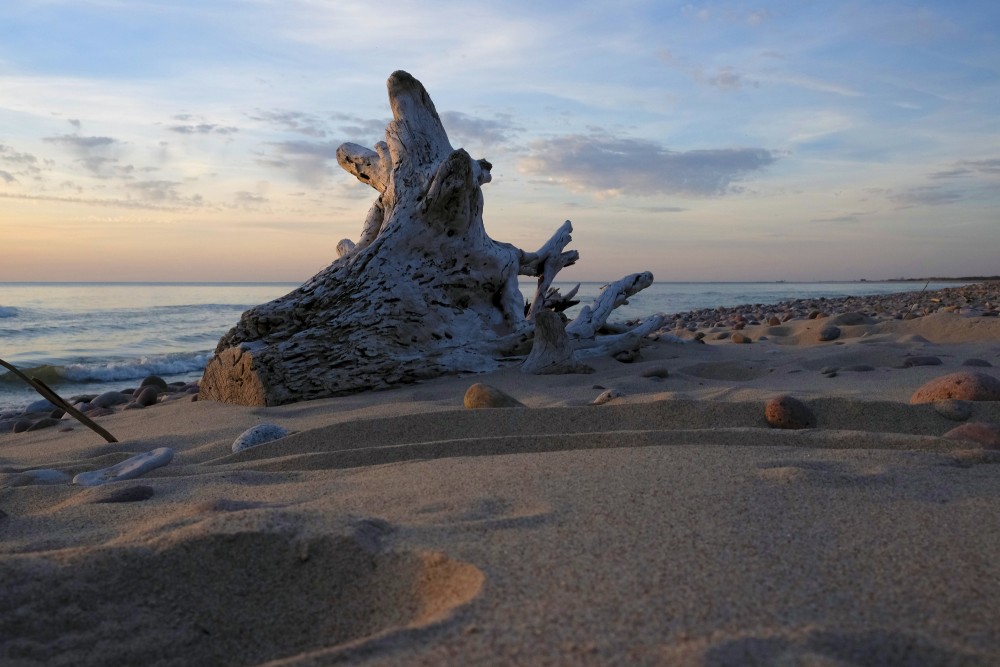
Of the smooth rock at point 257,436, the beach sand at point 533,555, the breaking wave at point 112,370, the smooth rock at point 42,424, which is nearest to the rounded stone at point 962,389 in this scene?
the beach sand at point 533,555

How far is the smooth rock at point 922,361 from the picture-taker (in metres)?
4.63

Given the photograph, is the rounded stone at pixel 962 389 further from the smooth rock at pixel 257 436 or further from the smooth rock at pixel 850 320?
the smooth rock at pixel 850 320

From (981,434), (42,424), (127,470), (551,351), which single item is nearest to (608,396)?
(551,351)

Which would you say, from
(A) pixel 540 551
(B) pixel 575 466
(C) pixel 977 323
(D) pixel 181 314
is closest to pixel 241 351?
(B) pixel 575 466

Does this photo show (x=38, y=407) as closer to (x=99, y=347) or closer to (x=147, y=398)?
(x=147, y=398)

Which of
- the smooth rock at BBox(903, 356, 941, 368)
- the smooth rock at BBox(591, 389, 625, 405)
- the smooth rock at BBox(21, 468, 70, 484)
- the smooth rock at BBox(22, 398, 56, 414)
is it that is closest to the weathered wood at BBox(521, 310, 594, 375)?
the smooth rock at BBox(591, 389, 625, 405)

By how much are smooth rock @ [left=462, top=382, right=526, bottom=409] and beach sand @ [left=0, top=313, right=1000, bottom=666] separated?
0.86 meters

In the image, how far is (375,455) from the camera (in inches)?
104

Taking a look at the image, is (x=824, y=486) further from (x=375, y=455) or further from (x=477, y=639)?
(x=375, y=455)

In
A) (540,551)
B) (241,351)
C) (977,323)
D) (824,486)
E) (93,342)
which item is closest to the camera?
(540,551)

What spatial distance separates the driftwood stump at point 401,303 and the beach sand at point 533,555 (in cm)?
213

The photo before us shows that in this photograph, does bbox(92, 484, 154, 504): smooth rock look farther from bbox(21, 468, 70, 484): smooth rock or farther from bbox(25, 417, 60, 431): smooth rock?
bbox(25, 417, 60, 431): smooth rock

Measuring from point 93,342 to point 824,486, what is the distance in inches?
528

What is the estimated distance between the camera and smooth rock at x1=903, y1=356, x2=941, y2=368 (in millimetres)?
4629
